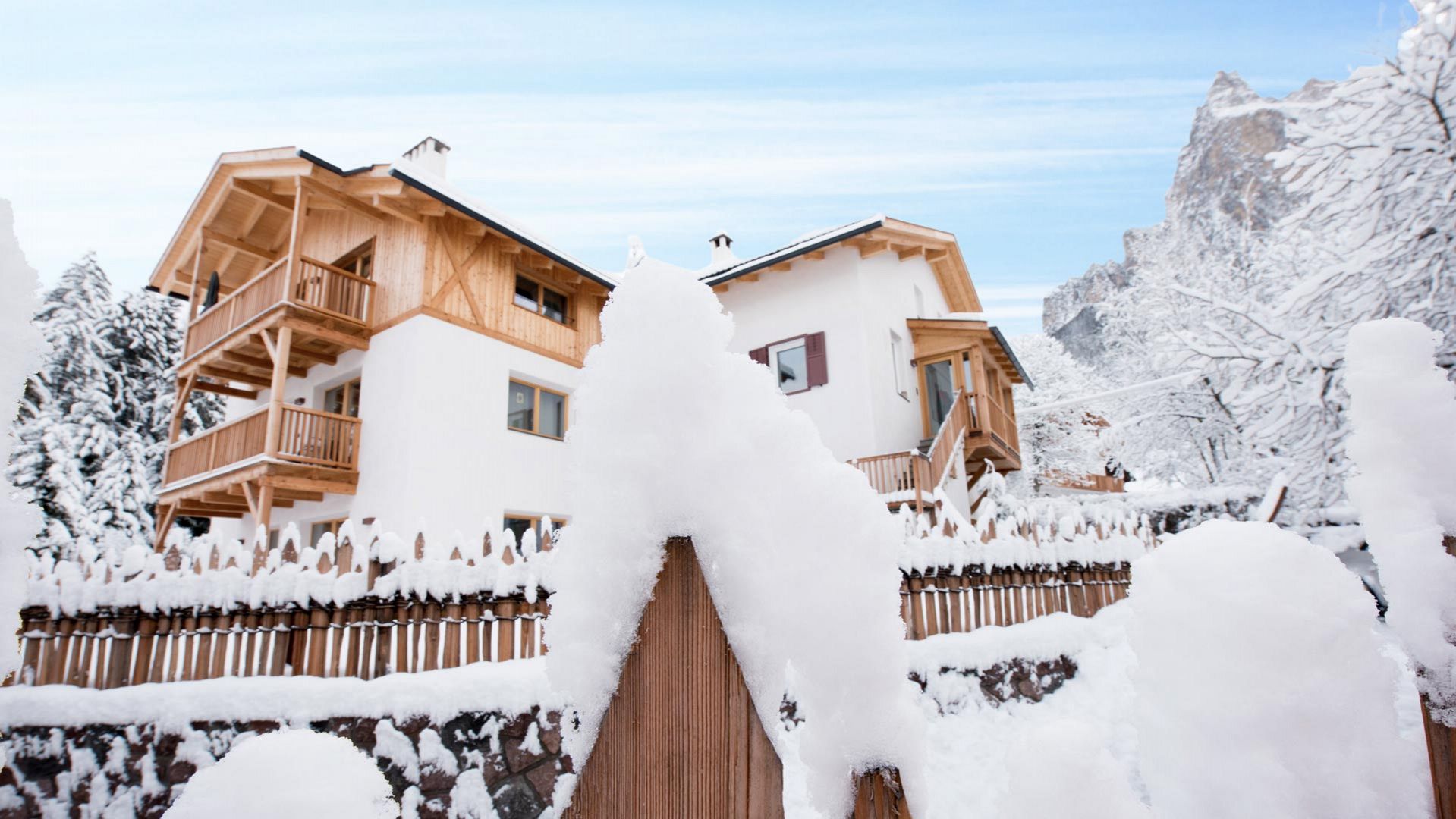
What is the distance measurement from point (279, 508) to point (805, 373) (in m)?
11.7

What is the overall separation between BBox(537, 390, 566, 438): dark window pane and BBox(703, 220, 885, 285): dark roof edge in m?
4.59

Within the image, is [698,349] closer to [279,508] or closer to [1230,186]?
[279,508]

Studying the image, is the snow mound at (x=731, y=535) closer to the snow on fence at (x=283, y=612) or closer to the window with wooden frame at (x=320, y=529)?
the snow on fence at (x=283, y=612)

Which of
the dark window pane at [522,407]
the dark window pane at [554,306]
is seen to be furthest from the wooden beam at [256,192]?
the dark window pane at [522,407]

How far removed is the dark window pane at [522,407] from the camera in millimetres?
13953

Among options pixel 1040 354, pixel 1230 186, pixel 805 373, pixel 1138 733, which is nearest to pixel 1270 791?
pixel 1138 733

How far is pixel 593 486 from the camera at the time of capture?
2.70 ft

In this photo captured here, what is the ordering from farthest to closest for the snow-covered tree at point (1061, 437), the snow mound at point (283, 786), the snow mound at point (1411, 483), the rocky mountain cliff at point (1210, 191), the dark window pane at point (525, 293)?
the rocky mountain cliff at point (1210, 191), the snow-covered tree at point (1061, 437), the dark window pane at point (525, 293), the snow mound at point (1411, 483), the snow mound at point (283, 786)

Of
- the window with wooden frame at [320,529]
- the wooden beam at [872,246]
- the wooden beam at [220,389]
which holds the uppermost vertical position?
the wooden beam at [872,246]

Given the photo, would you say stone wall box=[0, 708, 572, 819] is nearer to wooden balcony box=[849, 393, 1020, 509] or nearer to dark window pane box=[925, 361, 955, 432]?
wooden balcony box=[849, 393, 1020, 509]

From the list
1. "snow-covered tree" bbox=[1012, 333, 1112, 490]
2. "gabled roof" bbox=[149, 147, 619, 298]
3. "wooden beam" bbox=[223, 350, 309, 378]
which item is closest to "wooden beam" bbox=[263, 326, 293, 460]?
"wooden beam" bbox=[223, 350, 309, 378]

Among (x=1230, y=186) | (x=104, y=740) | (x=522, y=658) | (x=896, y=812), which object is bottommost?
(x=104, y=740)

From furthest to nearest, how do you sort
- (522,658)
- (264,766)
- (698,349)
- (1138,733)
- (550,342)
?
(550,342) < (522,658) < (698,349) < (1138,733) < (264,766)

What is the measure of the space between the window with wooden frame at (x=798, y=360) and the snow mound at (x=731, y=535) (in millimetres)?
13676
